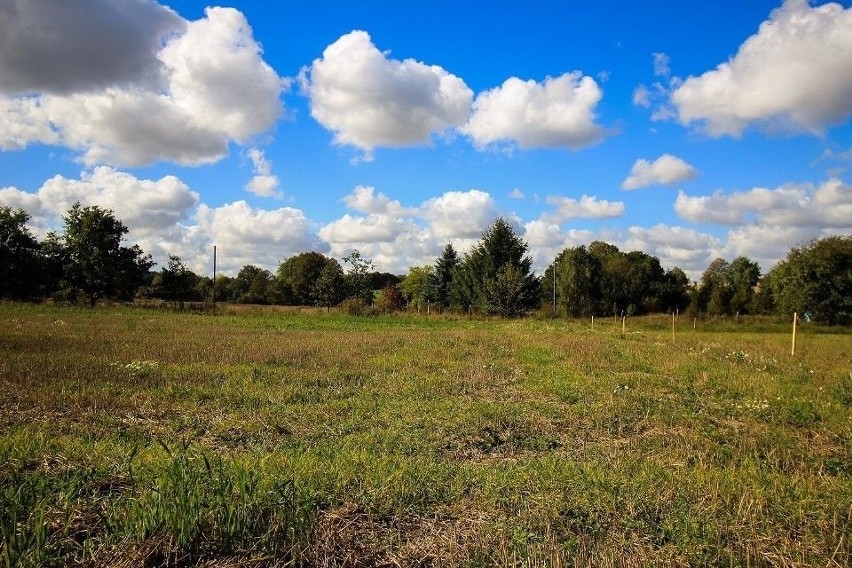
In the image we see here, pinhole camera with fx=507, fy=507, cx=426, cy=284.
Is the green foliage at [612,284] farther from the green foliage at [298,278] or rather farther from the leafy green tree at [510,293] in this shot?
the green foliage at [298,278]

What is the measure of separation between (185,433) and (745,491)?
7368 mm

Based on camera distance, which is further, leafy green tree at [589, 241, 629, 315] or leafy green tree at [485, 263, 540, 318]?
leafy green tree at [589, 241, 629, 315]

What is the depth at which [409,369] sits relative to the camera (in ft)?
47.7

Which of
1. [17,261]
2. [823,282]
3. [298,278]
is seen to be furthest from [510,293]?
[298,278]

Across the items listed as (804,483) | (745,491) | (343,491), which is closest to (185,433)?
(343,491)

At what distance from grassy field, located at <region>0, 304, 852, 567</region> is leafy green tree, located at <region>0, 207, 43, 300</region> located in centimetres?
5621

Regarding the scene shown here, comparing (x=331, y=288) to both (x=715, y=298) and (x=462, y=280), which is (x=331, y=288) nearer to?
(x=462, y=280)

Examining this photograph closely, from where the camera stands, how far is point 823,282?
168 ft

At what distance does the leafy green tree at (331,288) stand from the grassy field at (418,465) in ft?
167

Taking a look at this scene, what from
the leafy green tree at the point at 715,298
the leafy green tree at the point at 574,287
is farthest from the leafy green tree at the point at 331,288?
the leafy green tree at the point at 715,298

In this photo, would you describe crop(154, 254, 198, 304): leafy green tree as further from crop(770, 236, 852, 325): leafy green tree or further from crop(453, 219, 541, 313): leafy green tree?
crop(770, 236, 852, 325): leafy green tree

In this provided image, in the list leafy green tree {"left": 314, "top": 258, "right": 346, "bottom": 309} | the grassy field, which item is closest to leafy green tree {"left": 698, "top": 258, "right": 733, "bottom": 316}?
leafy green tree {"left": 314, "top": 258, "right": 346, "bottom": 309}

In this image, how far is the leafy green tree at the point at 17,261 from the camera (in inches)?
2303

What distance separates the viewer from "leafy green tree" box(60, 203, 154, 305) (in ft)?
187
